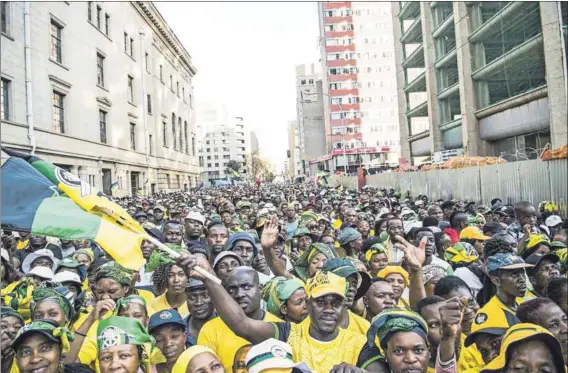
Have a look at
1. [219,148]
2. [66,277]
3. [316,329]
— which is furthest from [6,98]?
[219,148]

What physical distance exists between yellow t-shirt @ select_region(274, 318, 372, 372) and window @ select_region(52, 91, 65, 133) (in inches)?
913

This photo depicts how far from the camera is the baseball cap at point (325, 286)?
129 inches

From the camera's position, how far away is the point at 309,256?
16.8 ft

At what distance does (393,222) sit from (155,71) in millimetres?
41504

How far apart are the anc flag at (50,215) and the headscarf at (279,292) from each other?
3.43ft

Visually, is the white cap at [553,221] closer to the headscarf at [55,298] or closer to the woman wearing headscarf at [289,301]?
the woman wearing headscarf at [289,301]

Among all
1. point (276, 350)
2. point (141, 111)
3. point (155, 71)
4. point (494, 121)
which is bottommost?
point (276, 350)

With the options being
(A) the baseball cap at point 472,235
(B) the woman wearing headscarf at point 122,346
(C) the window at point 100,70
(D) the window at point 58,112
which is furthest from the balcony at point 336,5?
(B) the woman wearing headscarf at point 122,346

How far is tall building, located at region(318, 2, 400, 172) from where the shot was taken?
90644 mm

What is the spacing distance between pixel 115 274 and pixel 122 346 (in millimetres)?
1513

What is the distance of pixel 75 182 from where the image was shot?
385 centimetres

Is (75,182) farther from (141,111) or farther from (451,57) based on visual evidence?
(141,111)

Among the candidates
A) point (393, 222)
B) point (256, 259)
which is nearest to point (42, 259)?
point (256, 259)

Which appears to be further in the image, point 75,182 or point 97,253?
point 97,253
